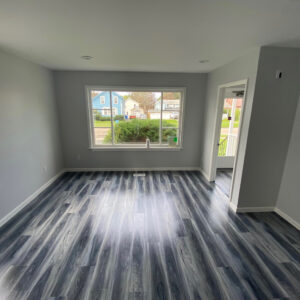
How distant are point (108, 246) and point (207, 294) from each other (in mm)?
1240

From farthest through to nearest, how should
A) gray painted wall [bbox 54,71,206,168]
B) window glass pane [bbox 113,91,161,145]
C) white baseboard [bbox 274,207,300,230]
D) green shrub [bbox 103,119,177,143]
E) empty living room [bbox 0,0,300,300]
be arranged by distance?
green shrub [bbox 103,119,177,143], window glass pane [bbox 113,91,161,145], gray painted wall [bbox 54,71,206,168], white baseboard [bbox 274,207,300,230], empty living room [bbox 0,0,300,300]

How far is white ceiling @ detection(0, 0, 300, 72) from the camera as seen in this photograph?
4.56 ft

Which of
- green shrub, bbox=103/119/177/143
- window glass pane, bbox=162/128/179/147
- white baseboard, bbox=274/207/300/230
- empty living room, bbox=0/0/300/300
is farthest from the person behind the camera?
window glass pane, bbox=162/128/179/147

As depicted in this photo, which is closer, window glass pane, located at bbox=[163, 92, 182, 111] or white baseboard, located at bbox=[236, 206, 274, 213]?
white baseboard, located at bbox=[236, 206, 274, 213]

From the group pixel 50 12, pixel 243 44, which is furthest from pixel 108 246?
pixel 243 44

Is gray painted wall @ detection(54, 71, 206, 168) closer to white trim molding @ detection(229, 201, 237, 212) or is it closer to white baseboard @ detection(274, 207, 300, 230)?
white trim molding @ detection(229, 201, 237, 212)

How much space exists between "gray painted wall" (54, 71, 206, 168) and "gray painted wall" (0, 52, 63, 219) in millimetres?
369

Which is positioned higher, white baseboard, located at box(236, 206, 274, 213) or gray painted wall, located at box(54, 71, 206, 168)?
gray painted wall, located at box(54, 71, 206, 168)

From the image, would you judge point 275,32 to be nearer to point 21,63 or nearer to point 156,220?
point 156,220

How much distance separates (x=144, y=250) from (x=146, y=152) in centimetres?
281

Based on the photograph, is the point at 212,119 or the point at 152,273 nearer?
the point at 152,273

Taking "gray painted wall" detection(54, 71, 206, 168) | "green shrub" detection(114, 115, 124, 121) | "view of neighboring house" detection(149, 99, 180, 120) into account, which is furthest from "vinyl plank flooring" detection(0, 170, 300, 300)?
"view of neighboring house" detection(149, 99, 180, 120)

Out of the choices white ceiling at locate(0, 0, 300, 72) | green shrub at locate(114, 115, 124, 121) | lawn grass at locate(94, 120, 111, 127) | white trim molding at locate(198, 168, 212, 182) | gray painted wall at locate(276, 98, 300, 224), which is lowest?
white trim molding at locate(198, 168, 212, 182)

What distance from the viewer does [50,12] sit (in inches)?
58.9
